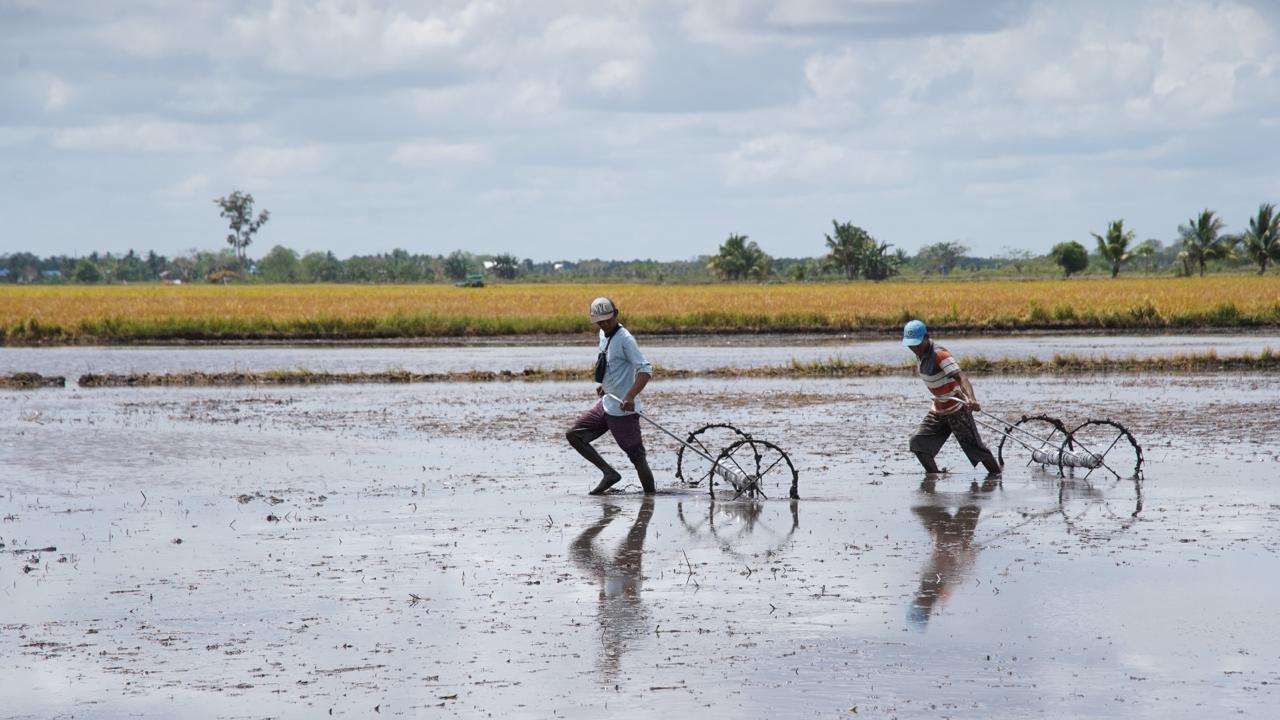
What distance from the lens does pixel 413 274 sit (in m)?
164

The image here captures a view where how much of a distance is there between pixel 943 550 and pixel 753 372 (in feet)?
62.4

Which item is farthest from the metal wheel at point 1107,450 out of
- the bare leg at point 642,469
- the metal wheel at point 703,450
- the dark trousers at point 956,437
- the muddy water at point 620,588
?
the bare leg at point 642,469

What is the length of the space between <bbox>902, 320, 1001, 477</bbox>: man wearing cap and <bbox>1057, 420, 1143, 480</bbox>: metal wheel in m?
0.81

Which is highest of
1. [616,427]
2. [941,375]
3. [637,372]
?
[637,372]

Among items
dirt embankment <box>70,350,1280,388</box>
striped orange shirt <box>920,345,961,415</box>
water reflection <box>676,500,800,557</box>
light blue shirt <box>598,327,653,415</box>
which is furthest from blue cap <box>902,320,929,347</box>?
dirt embankment <box>70,350,1280,388</box>

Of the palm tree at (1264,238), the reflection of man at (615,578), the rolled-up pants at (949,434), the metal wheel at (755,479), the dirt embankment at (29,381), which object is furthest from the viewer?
the palm tree at (1264,238)

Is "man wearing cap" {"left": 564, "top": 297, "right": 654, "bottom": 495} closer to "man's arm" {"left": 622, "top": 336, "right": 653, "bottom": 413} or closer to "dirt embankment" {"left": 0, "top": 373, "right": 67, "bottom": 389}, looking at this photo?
"man's arm" {"left": 622, "top": 336, "right": 653, "bottom": 413}

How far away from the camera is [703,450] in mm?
14523

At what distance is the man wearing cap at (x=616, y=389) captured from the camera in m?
12.0

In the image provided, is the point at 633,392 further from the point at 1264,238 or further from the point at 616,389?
the point at 1264,238

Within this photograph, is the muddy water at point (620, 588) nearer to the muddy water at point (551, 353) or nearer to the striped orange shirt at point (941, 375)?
the striped orange shirt at point (941, 375)

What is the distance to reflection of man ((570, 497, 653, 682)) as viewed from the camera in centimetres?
758

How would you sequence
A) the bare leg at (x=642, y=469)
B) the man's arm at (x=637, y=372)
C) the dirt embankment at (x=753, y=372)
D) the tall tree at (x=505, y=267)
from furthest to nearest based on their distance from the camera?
the tall tree at (x=505, y=267) < the dirt embankment at (x=753, y=372) < the bare leg at (x=642, y=469) < the man's arm at (x=637, y=372)

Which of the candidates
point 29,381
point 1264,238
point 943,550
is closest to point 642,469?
point 943,550
